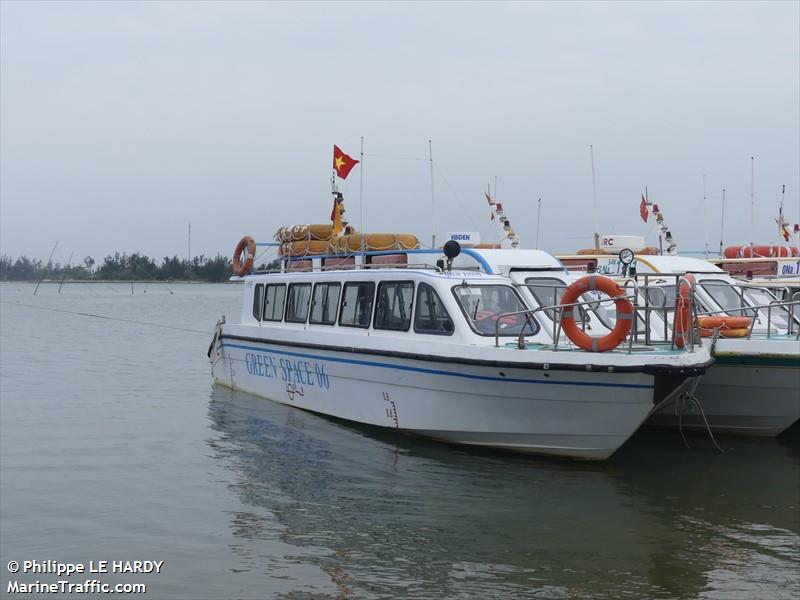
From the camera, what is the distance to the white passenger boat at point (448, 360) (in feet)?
34.4

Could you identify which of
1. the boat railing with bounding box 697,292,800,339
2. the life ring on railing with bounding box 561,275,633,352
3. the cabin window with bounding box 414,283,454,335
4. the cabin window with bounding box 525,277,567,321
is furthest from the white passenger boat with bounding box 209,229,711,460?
the boat railing with bounding box 697,292,800,339

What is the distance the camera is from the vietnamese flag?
53.4 ft

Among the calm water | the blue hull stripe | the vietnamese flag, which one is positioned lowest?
the calm water

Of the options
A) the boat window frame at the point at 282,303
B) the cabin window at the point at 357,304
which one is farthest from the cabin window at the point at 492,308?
the boat window frame at the point at 282,303

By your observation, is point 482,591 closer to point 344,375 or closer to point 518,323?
point 518,323

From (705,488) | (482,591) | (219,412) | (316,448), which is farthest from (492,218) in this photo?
(482,591)

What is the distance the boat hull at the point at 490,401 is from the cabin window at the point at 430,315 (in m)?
0.50

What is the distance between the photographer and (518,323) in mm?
12039

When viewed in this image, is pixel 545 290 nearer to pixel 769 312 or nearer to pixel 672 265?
pixel 769 312

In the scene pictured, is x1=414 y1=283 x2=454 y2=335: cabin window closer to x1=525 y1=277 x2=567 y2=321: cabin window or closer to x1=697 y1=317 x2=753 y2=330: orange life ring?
x1=525 y1=277 x2=567 y2=321: cabin window

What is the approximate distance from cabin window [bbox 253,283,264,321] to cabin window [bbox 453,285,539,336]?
222 inches

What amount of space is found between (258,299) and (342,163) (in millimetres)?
2853

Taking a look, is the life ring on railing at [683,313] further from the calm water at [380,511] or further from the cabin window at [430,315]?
the cabin window at [430,315]

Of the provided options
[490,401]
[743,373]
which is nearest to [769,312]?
[743,373]
